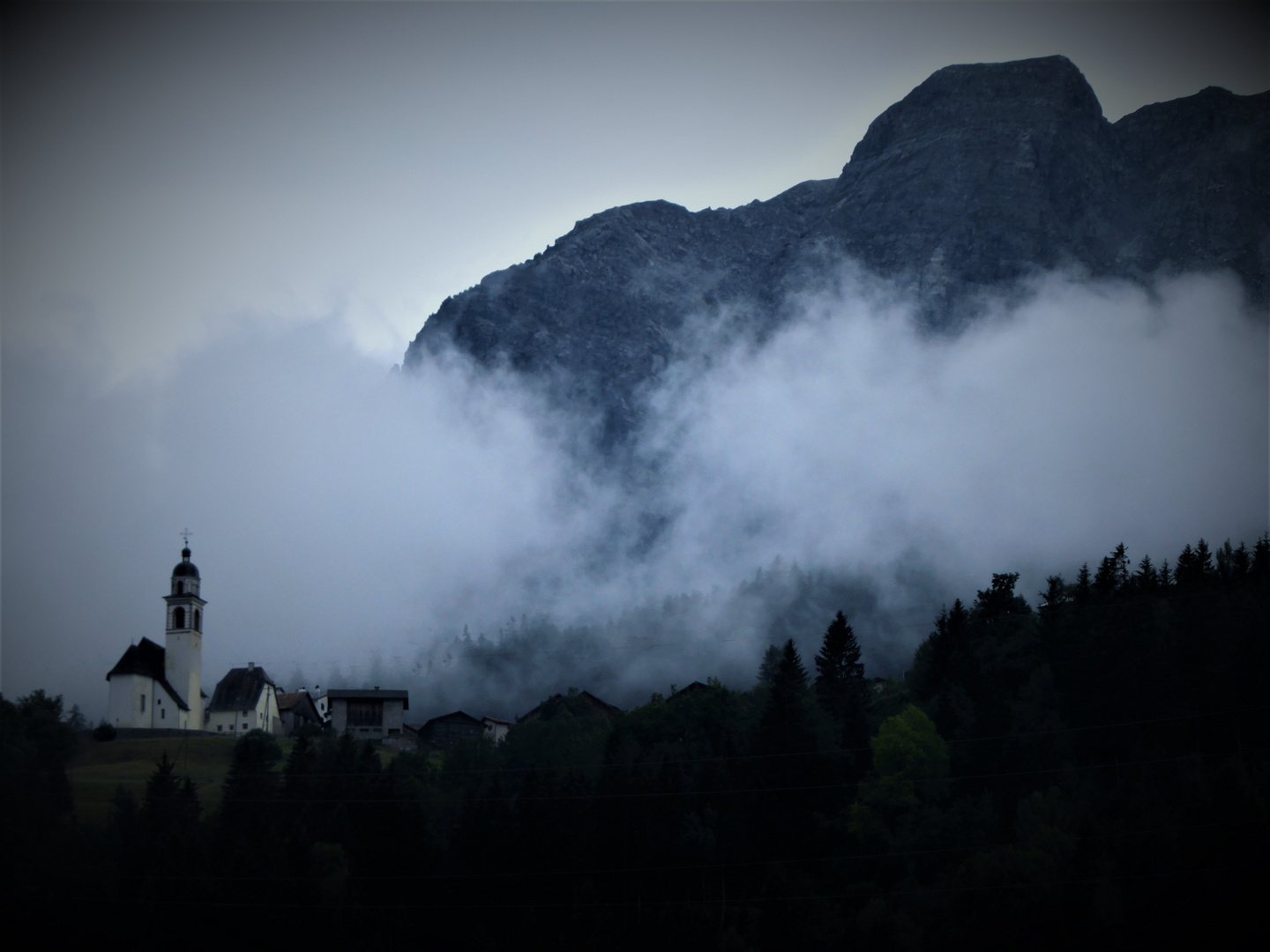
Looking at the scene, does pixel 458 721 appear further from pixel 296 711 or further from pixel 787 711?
pixel 787 711

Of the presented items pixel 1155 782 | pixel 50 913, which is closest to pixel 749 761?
pixel 1155 782

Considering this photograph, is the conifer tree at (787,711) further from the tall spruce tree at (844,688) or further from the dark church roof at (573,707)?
the dark church roof at (573,707)

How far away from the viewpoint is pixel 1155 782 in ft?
264

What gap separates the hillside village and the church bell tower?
0.29 feet

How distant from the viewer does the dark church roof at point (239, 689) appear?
11894 centimetres

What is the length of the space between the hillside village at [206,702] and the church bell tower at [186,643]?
0.29 ft

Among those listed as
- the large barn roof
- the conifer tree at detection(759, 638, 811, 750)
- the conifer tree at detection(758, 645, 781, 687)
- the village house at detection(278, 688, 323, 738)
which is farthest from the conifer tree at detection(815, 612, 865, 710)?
the village house at detection(278, 688, 323, 738)

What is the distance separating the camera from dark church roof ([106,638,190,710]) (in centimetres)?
11328

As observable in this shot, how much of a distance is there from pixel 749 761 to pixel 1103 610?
103ft

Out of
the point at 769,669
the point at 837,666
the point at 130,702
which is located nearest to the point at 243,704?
the point at 130,702

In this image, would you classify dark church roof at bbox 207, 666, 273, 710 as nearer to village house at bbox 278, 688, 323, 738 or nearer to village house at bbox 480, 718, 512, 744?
village house at bbox 278, 688, 323, 738

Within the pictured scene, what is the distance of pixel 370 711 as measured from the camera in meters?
134

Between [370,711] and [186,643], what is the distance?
22.5 m

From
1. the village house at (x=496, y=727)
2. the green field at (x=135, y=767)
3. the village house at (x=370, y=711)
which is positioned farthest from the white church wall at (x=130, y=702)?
the village house at (x=496, y=727)
